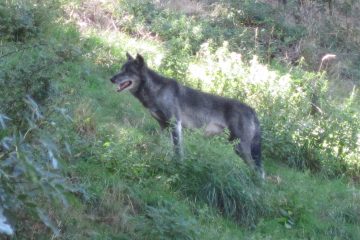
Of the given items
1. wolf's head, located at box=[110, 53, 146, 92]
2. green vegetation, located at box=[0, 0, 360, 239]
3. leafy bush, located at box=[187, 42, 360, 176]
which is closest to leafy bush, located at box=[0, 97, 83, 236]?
green vegetation, located at box=[0, 0, 360, 239]

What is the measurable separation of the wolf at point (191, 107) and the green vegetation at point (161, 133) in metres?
0.52

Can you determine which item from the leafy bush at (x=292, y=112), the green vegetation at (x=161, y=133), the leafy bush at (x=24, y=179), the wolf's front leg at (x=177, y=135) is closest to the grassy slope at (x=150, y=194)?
the green vegetation at (x=161, y=133)

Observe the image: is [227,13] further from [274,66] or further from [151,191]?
[151,191]

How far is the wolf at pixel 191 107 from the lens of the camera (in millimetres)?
10867

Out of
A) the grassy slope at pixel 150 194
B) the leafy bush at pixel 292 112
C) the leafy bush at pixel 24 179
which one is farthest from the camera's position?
the leafy bush at pixel 292 112

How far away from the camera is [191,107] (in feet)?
36.3

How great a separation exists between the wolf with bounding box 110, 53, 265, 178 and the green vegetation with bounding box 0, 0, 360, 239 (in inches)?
20.6

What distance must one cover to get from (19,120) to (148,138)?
3.86 m

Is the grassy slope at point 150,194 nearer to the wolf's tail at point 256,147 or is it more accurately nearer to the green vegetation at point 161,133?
the green vegetation at point 161,133

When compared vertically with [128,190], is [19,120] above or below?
above

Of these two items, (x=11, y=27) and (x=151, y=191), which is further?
Result: (x=11, y=27)

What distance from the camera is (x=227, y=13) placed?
1964cm

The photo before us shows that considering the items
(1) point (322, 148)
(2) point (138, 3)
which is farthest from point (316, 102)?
(2) point (138, 3)

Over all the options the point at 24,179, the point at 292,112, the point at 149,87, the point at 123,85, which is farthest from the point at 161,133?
the point at 24,179
